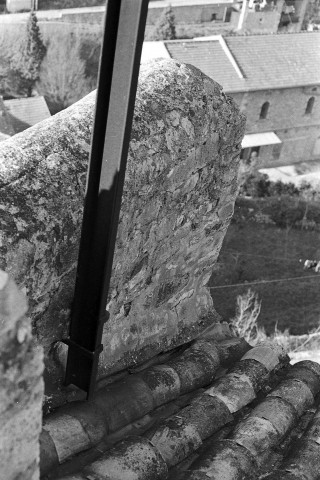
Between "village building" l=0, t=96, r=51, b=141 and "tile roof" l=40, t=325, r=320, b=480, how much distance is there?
43.7 feet

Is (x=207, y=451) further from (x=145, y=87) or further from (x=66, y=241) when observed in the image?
(x=145, y=87)

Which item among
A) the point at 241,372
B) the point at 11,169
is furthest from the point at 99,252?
the point at 241,372

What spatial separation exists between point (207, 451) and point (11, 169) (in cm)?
139

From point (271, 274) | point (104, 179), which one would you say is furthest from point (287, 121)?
point (104, 179)

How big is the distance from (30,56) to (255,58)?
7.35 m

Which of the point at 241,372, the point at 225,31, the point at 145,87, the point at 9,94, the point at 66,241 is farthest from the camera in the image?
the point at 225,31

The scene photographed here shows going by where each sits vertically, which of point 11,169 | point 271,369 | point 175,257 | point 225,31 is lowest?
point 225,31

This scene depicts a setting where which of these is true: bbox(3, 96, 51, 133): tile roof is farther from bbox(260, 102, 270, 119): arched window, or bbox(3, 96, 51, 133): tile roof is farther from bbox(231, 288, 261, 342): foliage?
bbox(231, 288, 261, 342): foliage

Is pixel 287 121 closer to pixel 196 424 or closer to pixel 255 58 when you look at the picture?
pixel 255 58

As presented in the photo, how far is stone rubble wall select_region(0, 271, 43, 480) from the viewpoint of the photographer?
4.84 feet

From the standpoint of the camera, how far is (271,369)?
3.63 meters

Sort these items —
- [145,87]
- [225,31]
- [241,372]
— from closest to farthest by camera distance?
[145,87] → [241,372] → [225,31]

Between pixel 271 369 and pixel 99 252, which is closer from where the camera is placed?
pixel 99 252

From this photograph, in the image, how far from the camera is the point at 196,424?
2936 millimetres
